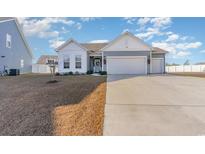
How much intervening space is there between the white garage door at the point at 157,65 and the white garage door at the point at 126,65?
254 centimetres

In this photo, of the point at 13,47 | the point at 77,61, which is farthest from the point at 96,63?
the point at 13,47

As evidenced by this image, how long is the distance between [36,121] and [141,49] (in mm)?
18512

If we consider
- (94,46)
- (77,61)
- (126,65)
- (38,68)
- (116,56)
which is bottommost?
(38,68)

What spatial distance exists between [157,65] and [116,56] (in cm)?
561

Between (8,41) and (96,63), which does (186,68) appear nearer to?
(96,63)

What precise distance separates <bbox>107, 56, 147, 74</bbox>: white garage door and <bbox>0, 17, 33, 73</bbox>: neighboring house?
10123 mm

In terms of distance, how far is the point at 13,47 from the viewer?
895 inches

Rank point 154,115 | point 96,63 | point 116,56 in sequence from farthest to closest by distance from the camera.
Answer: point 96,63, point 116,56, point 154,115

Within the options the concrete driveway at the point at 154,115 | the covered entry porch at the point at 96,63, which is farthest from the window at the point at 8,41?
the concrete driveway at the point at 154,115

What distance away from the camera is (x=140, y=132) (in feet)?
16.3

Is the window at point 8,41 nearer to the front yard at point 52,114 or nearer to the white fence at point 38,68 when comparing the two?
the white fence at point 38,68

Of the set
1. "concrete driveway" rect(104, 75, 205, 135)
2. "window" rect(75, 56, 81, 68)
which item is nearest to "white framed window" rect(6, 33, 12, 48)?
"window" rect(75, 56, 81, 68)
